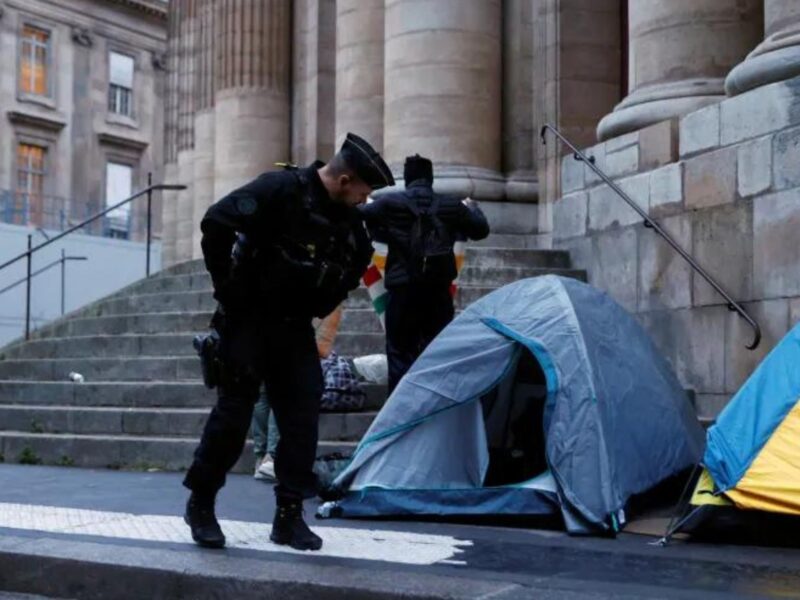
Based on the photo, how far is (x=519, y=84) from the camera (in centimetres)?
1527

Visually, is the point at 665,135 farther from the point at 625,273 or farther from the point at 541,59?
the point at 541,59

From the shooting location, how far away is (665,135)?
10.7 meters

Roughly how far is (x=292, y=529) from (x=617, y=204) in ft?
20.0

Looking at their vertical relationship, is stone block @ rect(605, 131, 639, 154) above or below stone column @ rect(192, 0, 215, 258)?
below

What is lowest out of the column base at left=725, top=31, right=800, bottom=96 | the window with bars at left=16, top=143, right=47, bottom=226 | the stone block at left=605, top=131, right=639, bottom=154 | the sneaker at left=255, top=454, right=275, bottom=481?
the sneaker at left=255, top=454, right=275, bottom=481

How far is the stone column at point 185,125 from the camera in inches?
866

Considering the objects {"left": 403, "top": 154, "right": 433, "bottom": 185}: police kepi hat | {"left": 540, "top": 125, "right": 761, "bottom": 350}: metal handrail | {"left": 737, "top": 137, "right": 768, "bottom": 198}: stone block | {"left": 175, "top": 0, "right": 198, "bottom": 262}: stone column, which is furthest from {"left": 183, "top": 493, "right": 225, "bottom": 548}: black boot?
{"left": 175, "top": 0, "right": 198, "bottom": 262}: stone column

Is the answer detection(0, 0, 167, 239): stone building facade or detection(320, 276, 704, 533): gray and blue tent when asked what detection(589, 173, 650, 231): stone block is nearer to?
detection(320, 276, 704, 533): gray and blue tent

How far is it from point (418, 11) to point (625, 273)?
468 centimetres

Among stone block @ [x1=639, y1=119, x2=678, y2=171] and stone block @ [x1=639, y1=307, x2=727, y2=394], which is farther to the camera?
stone block @ [x1=639, y1=119, x2=678, y2=171]

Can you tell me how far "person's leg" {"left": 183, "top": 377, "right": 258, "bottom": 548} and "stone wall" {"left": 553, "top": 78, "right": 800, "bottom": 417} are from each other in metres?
4.44

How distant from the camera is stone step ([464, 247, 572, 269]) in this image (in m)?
12.5

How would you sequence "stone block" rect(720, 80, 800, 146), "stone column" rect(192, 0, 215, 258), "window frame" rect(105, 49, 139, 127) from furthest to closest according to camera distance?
1. "window frame" rect(105, 49, 139, 127)
2. "stone column" rect(192, 0, 215, 258)
3. "stone block" rect(720, 80, 800, 146)

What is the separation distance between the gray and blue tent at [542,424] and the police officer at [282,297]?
132cm
